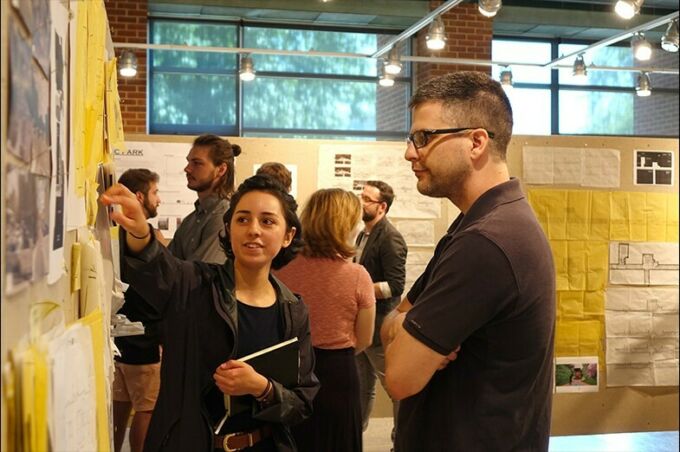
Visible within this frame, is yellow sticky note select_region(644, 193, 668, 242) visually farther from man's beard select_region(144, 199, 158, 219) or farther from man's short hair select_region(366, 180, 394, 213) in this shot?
man's beard select_region(144, 199, 158, 219)

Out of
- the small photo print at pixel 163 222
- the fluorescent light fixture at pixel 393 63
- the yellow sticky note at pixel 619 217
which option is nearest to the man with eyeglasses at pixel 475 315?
the small photo print at pixel 163 222

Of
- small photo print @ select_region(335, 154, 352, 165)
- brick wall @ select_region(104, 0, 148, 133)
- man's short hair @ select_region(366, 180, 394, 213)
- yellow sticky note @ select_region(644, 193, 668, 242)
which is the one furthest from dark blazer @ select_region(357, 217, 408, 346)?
brick wall @ select_region(104, 0, 148, 133)

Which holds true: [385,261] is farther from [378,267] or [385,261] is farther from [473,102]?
[473,102]

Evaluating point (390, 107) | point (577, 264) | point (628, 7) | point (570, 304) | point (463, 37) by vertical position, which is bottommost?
point (570, 304)

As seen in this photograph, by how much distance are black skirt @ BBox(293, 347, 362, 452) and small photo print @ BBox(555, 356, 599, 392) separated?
9.27ft

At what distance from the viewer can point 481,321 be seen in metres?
1.67

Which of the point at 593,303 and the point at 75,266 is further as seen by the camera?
the point at 593,303

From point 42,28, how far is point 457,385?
119 centimetres

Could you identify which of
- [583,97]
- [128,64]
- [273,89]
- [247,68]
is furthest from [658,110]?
[128,64]

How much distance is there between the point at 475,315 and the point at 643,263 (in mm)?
4605

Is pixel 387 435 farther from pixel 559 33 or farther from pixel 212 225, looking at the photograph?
pixel 559 33

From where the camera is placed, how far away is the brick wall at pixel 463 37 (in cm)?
931

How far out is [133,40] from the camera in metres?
8.70

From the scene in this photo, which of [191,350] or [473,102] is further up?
[473,102]
